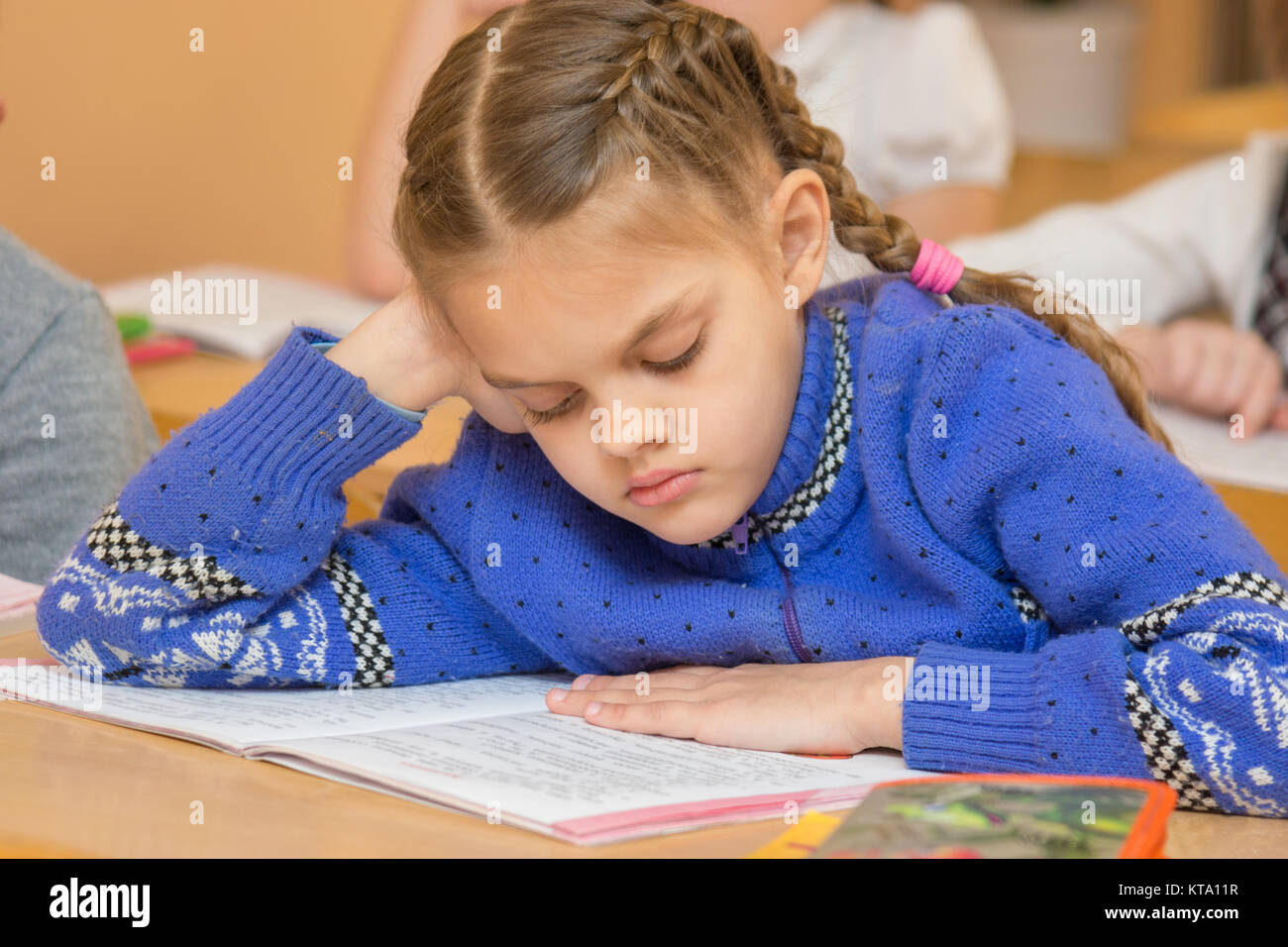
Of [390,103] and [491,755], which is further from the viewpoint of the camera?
[390,103]

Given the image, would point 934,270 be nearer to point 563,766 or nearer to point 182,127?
point 563,766

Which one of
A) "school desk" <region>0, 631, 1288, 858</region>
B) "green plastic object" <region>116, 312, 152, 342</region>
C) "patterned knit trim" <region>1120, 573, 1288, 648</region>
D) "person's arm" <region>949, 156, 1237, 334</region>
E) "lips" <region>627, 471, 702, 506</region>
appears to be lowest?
"school desk" <region>0, 631, 1288, 858</region>

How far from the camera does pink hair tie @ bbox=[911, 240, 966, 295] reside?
3.10 ft

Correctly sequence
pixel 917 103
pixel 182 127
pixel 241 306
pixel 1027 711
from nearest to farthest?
pixel 1027 711, pixel 241 306, pixel 917 103, pixel 182 127

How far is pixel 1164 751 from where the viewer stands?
73 centimetres

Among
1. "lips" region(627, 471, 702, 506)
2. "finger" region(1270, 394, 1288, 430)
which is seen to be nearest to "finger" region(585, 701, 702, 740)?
"lips" region(627, 471, 702, 506)

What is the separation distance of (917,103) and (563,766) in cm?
154

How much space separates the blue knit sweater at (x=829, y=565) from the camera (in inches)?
29.9

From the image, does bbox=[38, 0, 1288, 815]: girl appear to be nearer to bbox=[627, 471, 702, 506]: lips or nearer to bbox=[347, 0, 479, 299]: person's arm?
bbox=[627, 471, 702, 506]: lips

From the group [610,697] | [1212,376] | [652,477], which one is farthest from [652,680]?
[1212,376]

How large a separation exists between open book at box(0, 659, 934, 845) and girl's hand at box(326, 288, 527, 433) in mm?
183

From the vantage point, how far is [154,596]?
2.95 ft

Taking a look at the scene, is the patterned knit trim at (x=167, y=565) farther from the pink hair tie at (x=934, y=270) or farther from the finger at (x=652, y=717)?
the pink hair tie at (x=934, y=270)
